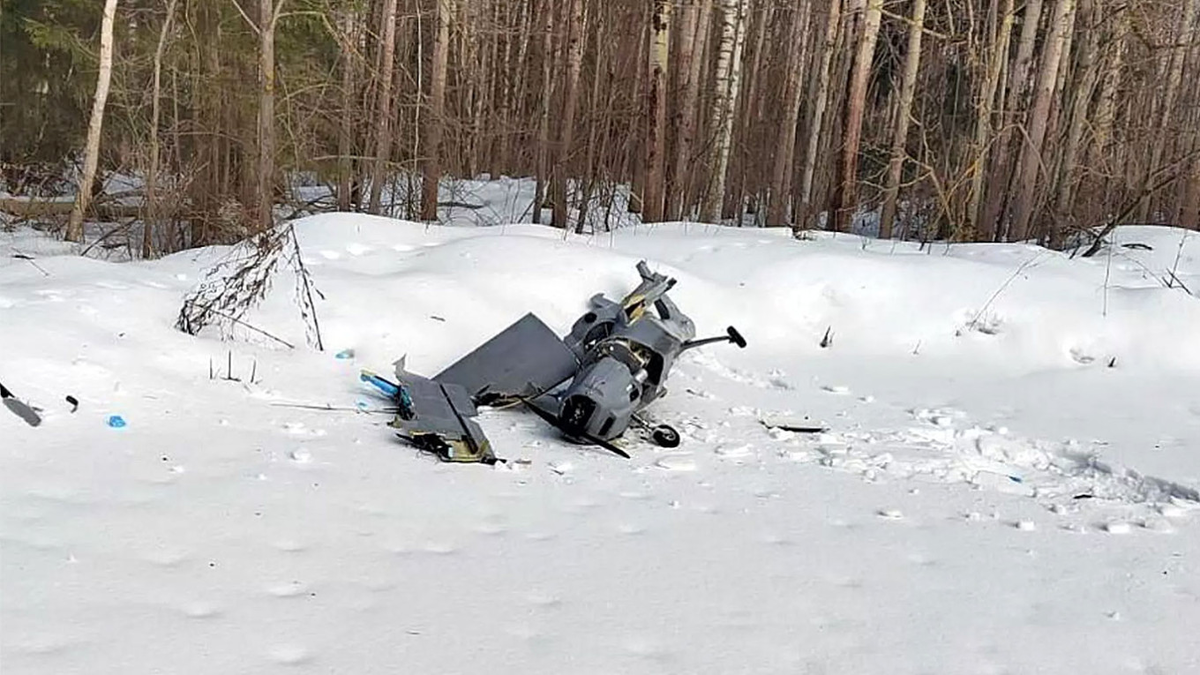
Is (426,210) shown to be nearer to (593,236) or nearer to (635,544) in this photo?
(593,236)

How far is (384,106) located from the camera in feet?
36.9

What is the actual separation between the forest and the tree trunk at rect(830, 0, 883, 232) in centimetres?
3

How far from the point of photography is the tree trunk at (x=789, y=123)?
1249cm

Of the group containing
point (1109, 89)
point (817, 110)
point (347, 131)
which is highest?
point (1109, 89)

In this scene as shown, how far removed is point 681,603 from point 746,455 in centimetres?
162

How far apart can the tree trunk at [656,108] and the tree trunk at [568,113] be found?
1.37 metres

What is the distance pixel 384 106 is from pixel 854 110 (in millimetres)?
5781

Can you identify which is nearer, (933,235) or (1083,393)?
(1083,393)

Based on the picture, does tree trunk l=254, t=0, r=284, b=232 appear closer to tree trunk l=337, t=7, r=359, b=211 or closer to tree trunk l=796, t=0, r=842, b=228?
tree trunk l=337, t=7, r=359, b=211

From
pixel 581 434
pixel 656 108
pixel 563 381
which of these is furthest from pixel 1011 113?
pixel 581 434

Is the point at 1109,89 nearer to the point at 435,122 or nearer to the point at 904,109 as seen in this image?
the point at 904,109

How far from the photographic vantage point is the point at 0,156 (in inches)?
558

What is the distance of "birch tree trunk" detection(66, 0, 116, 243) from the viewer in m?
10.4

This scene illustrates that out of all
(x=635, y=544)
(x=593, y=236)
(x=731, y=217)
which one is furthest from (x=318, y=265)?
(x=731, y=217)
